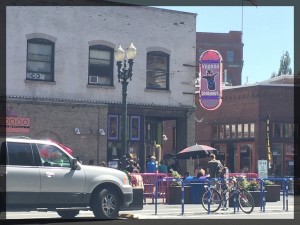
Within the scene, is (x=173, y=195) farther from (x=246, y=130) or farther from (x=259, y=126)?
(x=246, y=130)

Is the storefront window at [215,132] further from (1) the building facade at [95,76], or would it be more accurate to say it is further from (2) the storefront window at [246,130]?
(1) the building facade at [95,76]

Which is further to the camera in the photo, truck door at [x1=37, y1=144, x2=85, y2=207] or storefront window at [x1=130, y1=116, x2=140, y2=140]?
storefront window at [x1=130, y1=116, x2=140, y2=140]

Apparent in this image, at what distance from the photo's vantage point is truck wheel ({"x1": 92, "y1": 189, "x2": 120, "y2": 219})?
1579 centimetres

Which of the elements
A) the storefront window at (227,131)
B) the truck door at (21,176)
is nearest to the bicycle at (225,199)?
the truck door at (21,176)

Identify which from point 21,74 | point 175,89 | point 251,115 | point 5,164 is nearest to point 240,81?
point 251,115

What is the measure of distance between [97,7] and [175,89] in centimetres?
583


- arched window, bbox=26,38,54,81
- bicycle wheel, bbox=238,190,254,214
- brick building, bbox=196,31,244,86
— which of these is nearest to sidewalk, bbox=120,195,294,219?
bicycle wheel, bbox=238,190,254,214

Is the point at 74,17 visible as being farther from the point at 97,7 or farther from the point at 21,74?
the point at 21,74

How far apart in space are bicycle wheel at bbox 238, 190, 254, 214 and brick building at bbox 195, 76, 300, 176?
19.6 m

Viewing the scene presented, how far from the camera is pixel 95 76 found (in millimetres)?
30078

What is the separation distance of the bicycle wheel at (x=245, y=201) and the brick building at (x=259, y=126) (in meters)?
19.6

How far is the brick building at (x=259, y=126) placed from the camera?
3947 cm

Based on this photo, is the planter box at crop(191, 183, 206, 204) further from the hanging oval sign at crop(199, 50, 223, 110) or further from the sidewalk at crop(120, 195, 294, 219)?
the hanging oval sign at crop(199, 50, 223, 110)

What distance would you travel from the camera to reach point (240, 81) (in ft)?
263
